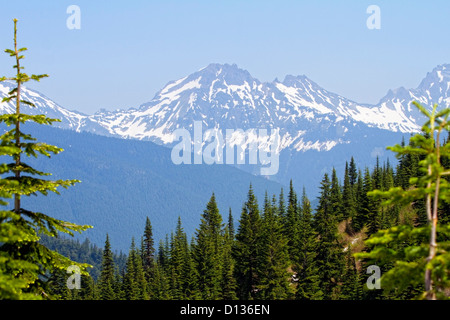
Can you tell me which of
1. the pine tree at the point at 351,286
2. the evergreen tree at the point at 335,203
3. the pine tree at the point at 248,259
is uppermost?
the evergreen tree at the point at 335,203

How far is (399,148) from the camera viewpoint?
13.7 m

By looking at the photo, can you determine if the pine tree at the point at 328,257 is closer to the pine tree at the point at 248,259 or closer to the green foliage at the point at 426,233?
the pine tree at the point at 248,259

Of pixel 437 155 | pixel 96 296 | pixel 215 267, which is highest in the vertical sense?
pixel 437 155

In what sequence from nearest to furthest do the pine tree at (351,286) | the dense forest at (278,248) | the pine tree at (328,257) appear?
the dense forest at (278,248) → the pine tree at (351,286) → the pine tree at (328,257)

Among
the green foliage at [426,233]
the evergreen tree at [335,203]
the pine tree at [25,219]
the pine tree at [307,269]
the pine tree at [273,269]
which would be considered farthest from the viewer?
the evergreen tree at [335,203]

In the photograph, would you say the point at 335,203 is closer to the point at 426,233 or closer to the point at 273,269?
the point at 273,269

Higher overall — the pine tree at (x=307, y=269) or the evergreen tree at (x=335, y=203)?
the evergreen tree at (x=335, y=203)

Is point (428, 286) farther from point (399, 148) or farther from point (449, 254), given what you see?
point (399, 148)

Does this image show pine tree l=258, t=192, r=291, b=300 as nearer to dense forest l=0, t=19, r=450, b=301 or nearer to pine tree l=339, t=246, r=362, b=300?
dense forest l=0, t=19, r=450, b=301

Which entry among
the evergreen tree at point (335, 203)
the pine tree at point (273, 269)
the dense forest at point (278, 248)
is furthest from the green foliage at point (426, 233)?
the evergreen tree at point (335, 203)

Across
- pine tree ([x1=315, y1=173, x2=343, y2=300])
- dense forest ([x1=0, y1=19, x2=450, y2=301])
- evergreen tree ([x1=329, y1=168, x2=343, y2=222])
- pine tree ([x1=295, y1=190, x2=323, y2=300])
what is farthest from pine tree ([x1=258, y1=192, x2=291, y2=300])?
evergreen tree ([x1=329, y1=168, x2=343, y2=222])

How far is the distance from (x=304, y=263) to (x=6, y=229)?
→ 191 feet
